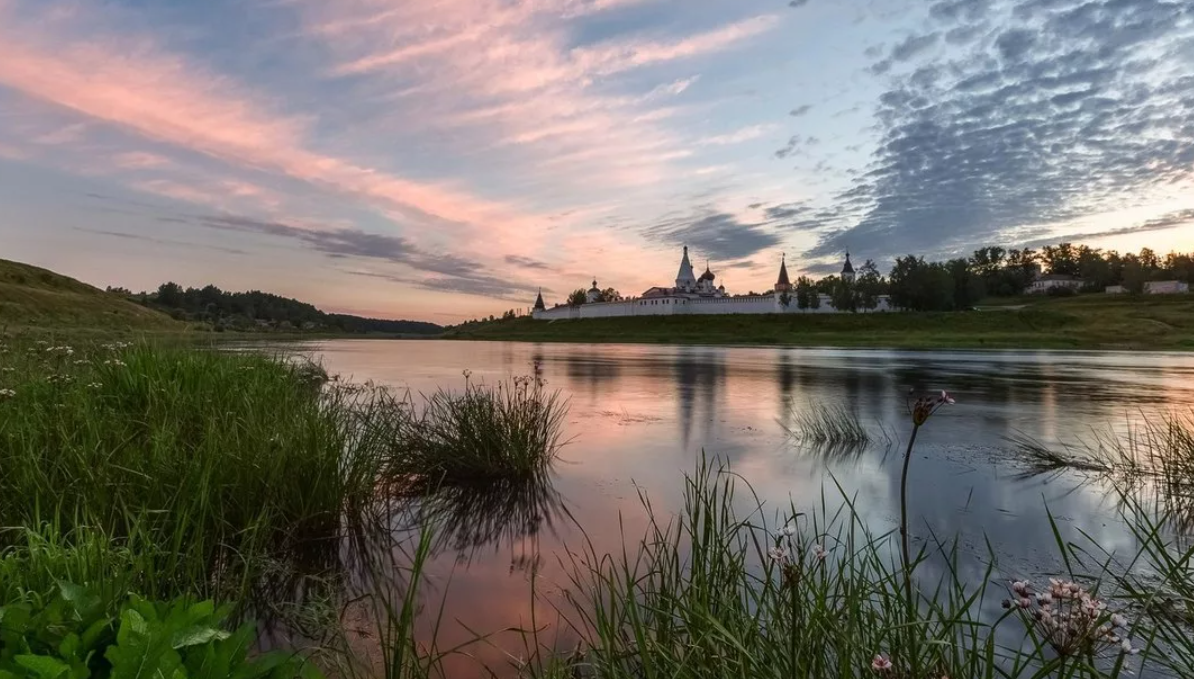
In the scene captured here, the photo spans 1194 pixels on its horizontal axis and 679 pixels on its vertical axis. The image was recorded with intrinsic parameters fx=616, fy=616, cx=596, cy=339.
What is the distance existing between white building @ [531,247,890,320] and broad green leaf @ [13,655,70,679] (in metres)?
112

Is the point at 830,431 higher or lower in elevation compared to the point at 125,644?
lower

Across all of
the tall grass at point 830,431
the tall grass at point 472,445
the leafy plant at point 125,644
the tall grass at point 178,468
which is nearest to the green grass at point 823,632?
the leafy plant at point 125,644

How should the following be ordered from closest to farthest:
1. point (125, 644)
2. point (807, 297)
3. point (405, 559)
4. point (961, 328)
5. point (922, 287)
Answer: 1. point (125, 644)
2. point (405, 559)
3. point (961, 328)
4. point (922, 287)
5. point (807, 297)

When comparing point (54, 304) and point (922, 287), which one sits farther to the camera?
point (922, 287)

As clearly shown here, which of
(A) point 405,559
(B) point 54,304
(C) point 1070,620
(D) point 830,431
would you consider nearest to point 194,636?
(C) point 1070,620

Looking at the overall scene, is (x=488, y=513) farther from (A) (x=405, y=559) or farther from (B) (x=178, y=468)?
(B) (x=178, y=468)

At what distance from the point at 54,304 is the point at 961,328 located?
109 metres

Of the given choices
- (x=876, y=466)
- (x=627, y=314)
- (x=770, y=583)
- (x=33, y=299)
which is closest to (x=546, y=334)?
(x=627, y=314)

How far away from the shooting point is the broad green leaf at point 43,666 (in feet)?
5.48

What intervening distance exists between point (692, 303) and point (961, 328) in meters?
54.9

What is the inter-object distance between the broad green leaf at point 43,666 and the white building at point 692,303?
11245 cm

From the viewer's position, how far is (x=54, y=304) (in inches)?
2761

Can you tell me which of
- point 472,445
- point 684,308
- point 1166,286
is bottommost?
point 472,445

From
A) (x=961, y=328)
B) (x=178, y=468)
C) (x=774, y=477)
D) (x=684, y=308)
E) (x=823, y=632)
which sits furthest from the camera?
(x=684, y=308)
